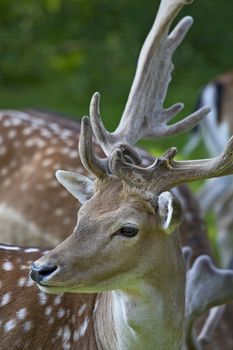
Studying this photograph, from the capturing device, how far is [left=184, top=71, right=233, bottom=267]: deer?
723 centimetres

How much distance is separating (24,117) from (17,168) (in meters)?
0.35

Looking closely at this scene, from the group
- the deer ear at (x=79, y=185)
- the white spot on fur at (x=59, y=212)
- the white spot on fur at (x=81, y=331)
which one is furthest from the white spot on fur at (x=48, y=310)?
the white spot on fur at (x=59, y=212)

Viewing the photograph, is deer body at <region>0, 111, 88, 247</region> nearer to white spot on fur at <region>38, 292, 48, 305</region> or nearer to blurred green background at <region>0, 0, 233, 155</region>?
white spot on fur at <region>38, 292, 48, 305</region>

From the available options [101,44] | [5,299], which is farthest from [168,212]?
[101,44]

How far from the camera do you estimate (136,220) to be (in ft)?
11.0

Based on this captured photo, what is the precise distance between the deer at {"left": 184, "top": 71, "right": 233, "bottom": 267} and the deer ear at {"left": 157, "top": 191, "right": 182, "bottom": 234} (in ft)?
11.9

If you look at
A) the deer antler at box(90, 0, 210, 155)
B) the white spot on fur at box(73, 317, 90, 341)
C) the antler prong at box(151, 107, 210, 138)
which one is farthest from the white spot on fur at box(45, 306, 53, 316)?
the antler prong at box(151, 107, 210, 138)

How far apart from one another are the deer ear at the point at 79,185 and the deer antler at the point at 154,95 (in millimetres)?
308

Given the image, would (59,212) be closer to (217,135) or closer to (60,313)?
(60,313)

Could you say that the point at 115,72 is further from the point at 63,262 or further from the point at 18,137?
the point at 63,262

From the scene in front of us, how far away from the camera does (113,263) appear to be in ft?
10.8

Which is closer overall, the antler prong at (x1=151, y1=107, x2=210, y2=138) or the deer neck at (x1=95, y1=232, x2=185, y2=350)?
the deer neck at (x1=95, y1=232, x2=185, y2=350)

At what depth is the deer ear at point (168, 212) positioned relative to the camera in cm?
333

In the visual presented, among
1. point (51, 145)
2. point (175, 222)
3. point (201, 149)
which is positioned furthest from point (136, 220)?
point (201, 149)
